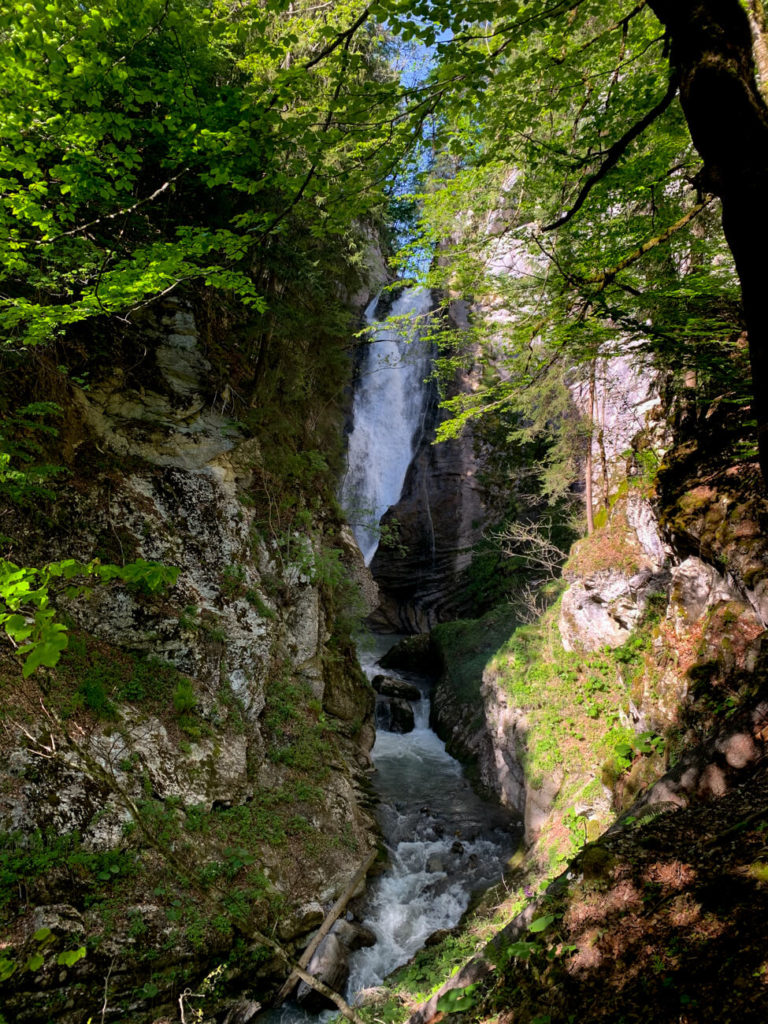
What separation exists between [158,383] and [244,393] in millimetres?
2210

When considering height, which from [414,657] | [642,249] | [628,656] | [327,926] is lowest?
[327,926]

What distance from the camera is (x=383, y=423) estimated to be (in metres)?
24.6

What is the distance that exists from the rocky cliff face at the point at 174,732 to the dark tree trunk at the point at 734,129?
391cm

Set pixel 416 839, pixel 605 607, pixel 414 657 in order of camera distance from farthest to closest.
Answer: pixel 414 657
pixel 605 607
pixel 416 839

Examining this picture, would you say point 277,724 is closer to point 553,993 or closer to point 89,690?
point 89,690

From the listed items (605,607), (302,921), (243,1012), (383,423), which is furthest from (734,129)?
(383,423)

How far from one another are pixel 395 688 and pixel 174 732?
1064 centimetres

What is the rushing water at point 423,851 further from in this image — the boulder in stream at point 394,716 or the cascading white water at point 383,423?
the cascading white water at point 383,423

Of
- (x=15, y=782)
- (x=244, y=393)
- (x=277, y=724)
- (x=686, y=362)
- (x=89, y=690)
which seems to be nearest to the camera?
(x=686, y=362)

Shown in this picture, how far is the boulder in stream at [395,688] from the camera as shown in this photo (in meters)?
16.6

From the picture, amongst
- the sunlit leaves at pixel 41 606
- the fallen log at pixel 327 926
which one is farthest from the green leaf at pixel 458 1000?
the fallen log at pixel 327 926

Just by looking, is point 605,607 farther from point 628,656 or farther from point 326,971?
point 326,971

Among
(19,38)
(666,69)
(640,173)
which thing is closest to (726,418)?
(640,173)

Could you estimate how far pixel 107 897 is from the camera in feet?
17.2
